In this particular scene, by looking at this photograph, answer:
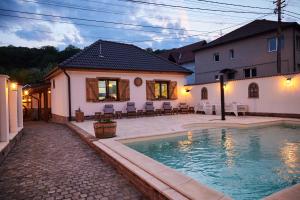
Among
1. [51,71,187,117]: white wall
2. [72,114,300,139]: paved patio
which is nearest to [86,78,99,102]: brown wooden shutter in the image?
[51,71,187,117]: white wall

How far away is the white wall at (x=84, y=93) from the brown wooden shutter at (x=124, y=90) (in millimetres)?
258

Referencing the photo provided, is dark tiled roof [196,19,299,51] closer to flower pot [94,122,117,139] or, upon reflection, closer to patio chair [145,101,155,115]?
patio chair [145,101,155,115]

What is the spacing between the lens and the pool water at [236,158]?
3924 millimetres

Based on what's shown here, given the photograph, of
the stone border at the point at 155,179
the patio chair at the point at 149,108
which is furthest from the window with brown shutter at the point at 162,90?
the stone border at the point at 155,179

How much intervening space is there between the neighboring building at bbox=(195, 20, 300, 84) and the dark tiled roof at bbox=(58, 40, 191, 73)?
7.43 m

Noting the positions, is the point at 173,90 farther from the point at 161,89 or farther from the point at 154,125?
the point at 154,125

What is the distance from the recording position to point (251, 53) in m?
20.4

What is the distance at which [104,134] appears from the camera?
6973 millimetres

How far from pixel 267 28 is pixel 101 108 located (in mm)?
15209

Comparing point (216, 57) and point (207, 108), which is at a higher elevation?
point (216, 57)

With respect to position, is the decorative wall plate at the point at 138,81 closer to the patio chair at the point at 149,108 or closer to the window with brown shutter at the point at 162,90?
the window with brown shutter at the point at 162,90

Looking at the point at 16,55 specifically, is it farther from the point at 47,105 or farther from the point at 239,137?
the point at 239,137

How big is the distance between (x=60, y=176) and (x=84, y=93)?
372 inches

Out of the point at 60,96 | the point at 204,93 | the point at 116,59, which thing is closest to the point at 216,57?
the point at 204,93
